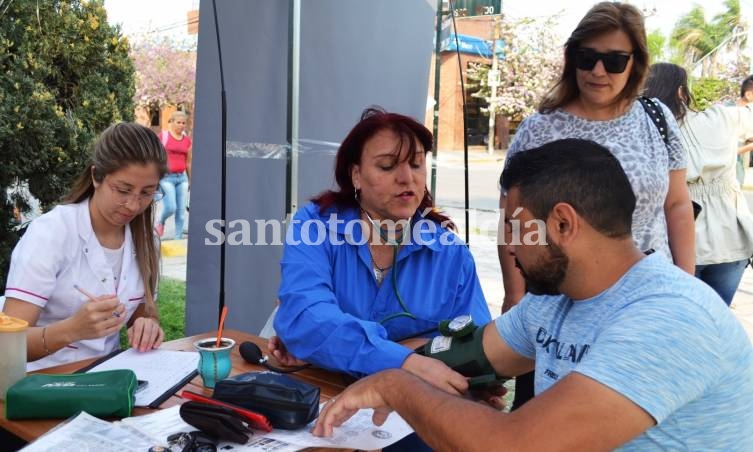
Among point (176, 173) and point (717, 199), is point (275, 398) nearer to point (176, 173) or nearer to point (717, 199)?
point (717, 199)

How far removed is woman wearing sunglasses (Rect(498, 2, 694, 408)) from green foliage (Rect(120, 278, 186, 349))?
10.6 ft

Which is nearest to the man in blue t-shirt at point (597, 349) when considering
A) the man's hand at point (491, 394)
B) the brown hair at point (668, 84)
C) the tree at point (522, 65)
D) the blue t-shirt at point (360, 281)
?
the man's hand at point (491, 394)

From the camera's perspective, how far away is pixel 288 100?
11.2 feet

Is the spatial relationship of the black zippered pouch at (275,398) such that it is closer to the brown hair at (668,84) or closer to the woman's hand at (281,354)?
the woman's hand at (281,354)

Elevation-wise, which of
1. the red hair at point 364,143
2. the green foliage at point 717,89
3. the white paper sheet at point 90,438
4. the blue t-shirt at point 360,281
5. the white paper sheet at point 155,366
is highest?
the green foliage at point 717,89

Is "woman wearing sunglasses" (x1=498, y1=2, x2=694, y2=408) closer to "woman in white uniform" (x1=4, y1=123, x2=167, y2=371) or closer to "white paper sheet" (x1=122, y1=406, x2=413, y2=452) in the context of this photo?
"white paper sheet" (x1=122, y1=406, x2=413, y2=452)

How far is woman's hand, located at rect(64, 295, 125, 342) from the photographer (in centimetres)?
182

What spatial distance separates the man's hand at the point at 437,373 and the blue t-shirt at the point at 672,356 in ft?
1.38

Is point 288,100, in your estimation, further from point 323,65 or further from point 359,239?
point 359,239

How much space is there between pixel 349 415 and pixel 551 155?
688 mm

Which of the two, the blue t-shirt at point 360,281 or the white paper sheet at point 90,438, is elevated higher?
the blue t-shirt at point 360,281

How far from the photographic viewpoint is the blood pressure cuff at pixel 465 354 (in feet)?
5.34

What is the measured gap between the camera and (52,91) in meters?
3.87

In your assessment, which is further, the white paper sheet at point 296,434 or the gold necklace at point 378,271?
the gold necklace at point 378,271
